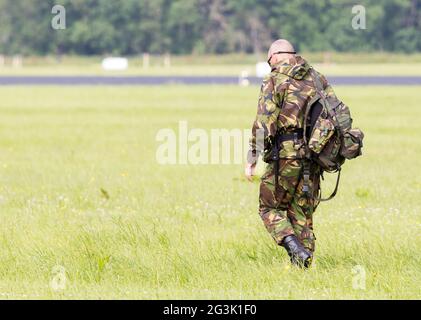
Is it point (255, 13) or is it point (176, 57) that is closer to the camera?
point (176, 57)

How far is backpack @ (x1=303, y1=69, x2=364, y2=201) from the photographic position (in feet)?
27.4

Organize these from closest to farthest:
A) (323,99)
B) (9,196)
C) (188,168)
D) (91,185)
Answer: (323,99) → (9,196) → (91,185) → (188,168)

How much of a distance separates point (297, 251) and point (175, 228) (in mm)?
2493

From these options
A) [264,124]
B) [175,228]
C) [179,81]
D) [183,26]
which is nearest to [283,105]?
[264,124]

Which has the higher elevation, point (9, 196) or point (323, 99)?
point (323, 99)

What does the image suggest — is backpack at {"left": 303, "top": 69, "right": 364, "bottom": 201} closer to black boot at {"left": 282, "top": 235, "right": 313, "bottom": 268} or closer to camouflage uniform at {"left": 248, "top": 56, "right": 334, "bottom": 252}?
camouflage uniform at {"left": 248, "top": 56, "right": 334, "bottom": 252}

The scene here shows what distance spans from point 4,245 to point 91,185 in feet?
17.2

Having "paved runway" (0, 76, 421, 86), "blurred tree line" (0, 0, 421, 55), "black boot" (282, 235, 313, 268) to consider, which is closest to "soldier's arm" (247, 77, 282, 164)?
"black boot" (282, 235, 313, 268)

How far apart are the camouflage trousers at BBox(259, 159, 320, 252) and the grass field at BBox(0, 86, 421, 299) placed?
32 cm

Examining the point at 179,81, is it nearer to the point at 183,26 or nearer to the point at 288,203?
the point at 183,26

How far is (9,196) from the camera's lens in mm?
13883
